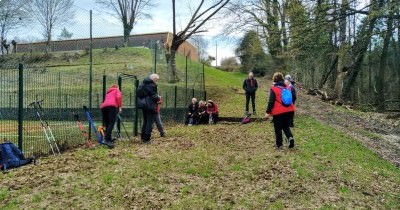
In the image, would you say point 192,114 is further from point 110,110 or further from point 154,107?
point 110,110

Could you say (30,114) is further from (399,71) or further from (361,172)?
(399,71)

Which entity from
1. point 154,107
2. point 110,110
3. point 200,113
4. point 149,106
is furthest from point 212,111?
point 110,110

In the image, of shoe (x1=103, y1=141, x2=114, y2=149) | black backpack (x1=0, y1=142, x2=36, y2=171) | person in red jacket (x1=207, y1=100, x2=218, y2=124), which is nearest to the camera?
black backpack (x1=0, y1=142, x2=36, y2=171)

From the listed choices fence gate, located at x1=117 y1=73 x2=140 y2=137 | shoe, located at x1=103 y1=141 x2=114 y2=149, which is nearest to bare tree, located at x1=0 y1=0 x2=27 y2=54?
fence gate, located at x1=117 y1=73 x2=140 y2=137

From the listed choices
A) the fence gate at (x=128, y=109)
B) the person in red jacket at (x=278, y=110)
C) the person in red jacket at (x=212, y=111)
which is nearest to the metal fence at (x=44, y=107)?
the fence gate at (x=128, y=109)

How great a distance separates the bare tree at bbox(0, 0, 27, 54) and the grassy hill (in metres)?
16.3

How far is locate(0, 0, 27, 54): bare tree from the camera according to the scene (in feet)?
76.6

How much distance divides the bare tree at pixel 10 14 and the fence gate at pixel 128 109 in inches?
335

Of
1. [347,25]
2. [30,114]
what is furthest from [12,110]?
[347,25]

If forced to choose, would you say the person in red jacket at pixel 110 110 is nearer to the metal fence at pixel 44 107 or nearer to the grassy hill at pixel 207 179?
the grassy hill at pixel 207 179

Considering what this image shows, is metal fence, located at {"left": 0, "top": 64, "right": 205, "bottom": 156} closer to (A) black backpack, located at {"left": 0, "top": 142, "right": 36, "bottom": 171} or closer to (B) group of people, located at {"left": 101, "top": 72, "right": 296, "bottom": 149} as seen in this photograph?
(A) black backpack, located at {"left": 0, "top": 142, "right": 36, "bottom": 171}

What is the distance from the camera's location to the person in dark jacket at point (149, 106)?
1127cm

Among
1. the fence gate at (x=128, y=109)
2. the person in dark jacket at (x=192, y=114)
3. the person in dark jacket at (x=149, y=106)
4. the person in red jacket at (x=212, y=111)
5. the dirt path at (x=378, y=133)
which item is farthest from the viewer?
the person in red jacket at (x=212, y=111)

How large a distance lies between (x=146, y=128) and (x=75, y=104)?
2.65m
